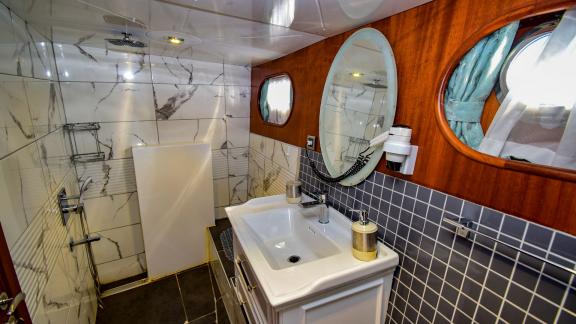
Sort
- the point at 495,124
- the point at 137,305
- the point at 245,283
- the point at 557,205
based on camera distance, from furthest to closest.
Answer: the point at 137,305 < the point at 245,283 < the point at 495,124 < the point at 557,205

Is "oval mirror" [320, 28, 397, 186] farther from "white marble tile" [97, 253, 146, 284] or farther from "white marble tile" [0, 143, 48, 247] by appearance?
"white marble tile" [97, 253, 146, 284]

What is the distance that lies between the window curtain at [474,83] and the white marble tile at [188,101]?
1903 millimetres

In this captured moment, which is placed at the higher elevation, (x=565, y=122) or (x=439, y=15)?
(x=439, y=15)

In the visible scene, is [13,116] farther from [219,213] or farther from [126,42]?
[219,213]

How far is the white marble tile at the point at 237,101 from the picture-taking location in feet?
7.30

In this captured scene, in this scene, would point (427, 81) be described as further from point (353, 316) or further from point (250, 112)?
point (250, 112)

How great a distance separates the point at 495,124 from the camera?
637 mm

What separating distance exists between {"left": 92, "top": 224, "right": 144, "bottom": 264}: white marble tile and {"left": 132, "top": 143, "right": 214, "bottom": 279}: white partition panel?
0.22 meters

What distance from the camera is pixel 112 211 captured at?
1.95m

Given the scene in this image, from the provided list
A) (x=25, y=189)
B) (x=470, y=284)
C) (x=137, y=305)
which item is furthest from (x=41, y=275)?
(x=470, y=284)

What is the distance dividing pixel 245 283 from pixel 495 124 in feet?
3.77

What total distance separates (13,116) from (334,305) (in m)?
1.37

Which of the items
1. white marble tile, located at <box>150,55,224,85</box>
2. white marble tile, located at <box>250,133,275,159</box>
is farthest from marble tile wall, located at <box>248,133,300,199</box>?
white marble tile, located at <box>150,55,224,85</box>

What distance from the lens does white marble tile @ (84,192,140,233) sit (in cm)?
188
